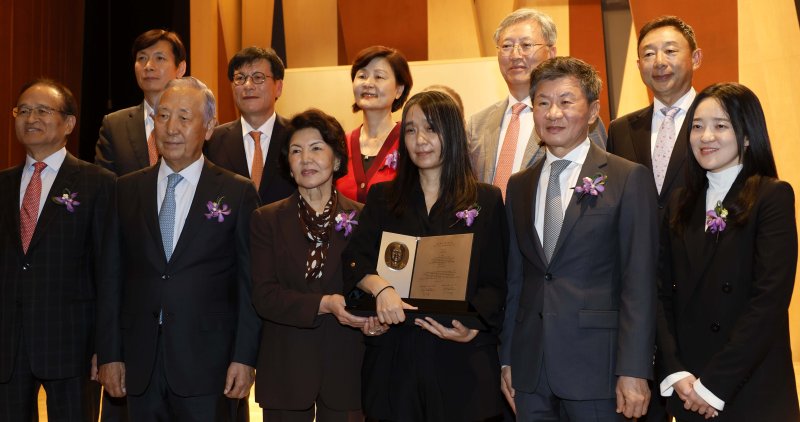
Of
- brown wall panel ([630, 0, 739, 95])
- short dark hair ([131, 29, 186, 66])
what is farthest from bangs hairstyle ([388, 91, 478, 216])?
brown wall panel ([630, 0, 739, 95])

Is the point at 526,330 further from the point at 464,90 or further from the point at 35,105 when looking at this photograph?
the point at 464,90

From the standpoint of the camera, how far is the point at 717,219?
2705 mm

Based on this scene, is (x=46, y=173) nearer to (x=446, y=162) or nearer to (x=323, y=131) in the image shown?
(x=323, y=131)

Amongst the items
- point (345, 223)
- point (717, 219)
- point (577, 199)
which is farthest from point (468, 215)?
point (717, 219)

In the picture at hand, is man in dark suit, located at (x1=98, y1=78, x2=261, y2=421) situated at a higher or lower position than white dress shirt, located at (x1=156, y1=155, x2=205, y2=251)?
lower

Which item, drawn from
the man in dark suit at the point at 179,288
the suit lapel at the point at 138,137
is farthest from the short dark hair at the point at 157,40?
the man in dark suit at the point at 179,288

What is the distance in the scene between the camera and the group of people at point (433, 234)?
267cm

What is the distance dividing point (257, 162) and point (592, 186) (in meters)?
1.83

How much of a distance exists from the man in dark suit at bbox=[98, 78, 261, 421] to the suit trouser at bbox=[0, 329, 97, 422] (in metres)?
0.24

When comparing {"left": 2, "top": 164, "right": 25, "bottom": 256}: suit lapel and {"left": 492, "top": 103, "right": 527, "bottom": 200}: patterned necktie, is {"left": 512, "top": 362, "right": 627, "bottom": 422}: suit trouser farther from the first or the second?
{"left": 2, "top": 164, "right": 25, "bottom": 256}: suit lapel

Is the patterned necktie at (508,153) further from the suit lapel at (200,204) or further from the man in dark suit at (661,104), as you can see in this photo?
the suit lapel at (200,204)

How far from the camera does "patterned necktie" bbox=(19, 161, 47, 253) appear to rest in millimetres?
3445

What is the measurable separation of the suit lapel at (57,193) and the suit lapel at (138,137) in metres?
0.43

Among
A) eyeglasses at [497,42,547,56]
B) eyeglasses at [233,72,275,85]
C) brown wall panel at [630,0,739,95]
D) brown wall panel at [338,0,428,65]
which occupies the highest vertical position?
brown wall panel at [338,0,428,65]
